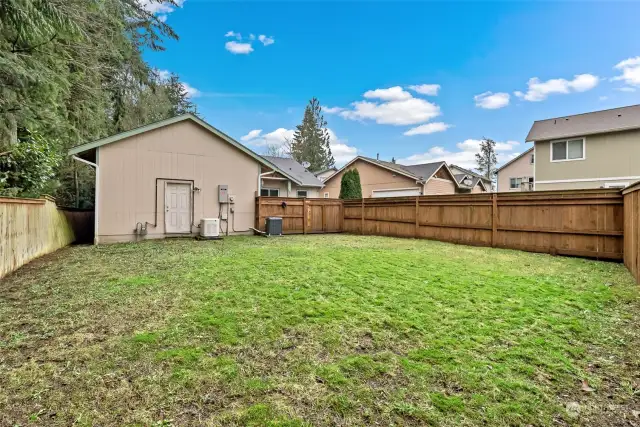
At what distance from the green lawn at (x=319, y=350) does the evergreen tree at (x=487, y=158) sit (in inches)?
1798

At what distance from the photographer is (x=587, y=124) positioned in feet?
48.8

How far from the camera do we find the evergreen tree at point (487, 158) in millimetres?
45469

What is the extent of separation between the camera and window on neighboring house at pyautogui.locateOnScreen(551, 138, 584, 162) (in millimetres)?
14664

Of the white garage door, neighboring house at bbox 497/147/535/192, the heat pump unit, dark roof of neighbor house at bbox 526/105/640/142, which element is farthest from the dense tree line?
neighboring house at bbox 497/147/535/192

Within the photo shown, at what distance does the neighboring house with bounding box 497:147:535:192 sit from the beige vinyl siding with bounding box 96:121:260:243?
2489 centimetres

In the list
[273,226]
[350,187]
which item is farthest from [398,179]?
[273,226]

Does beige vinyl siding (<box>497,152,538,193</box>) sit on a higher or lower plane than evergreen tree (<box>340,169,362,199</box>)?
higher

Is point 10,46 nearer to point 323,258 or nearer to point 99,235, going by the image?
point 99,235

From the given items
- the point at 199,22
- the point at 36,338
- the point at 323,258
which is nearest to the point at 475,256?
the point at 323,258

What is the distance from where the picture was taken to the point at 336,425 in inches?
68.7

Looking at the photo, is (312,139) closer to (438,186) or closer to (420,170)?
(420,170)

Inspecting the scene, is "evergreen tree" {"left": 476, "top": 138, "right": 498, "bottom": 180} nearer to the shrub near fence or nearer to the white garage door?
the white garage door

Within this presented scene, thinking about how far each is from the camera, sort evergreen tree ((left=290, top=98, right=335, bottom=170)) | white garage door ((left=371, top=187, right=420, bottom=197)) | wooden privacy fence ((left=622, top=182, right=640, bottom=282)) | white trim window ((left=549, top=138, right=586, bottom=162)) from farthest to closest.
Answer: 1. evergreen tree ((left=290, top=98, right=335, bottom=170))
2. white garage door ((left=371, top=187, right=420, bottom=197))
3. white trim window ((left=549, top=138, right=586, bottom=162))
4. wooden privacy fence ((left=622, top=182, right=640, bottom=282))

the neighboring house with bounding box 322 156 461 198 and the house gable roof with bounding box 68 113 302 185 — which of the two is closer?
the house gable roof with bounding box 68 113 302 185
